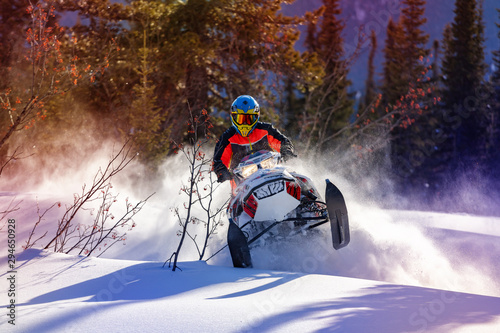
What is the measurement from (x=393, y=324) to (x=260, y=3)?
15.9 metres

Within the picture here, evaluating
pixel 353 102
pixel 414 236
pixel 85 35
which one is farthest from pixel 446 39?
pixel 414 236

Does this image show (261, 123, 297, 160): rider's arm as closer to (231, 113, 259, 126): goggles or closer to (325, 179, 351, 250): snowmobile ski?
(231, 113, 259, 126): goggles

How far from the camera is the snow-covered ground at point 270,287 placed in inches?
117

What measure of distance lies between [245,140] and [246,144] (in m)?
0.07

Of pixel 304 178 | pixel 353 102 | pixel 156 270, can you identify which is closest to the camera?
pixel 156 270

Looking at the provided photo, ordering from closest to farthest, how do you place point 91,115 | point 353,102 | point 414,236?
1. point 414,236
2. point 91,115
3. point 353,102

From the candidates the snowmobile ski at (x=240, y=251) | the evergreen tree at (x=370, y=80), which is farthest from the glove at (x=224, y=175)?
the evergreen tree at (x=370, y=80)

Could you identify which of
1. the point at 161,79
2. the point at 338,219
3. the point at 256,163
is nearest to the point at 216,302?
the point at 338,219

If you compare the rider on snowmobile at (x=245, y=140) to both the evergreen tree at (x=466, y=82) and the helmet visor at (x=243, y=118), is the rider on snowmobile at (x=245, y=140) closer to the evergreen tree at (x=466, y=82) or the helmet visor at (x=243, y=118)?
the helmet visor at (x=243, y=118)

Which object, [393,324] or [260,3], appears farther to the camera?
[260,3]

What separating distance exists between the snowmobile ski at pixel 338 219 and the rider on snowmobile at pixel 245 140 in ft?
4.56

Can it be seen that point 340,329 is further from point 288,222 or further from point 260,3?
point 260,3

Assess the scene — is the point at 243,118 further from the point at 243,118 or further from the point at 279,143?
the point at 279,143

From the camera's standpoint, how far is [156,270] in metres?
4.75
